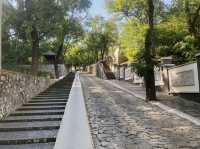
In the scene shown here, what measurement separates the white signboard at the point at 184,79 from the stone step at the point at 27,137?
24.3 feet

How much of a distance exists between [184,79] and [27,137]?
9267 mm

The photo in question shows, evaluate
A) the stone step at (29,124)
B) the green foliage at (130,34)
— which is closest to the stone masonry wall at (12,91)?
the stone step at (29,124)

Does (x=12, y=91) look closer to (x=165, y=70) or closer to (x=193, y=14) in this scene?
(x=165, y=70)

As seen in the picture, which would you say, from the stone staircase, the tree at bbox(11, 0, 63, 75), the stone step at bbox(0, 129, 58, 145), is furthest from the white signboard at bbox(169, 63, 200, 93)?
the stone step at bbox(0, 129, 58, 145)

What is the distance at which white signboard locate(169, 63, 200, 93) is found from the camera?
13.1m

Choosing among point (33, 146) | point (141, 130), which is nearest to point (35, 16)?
point (141, 130)

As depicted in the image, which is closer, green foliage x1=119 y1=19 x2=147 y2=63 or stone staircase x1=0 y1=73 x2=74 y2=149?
stone staircase x1=0 y1=73 x2=74 y2=149

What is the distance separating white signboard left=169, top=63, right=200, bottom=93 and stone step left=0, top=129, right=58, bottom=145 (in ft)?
24.3

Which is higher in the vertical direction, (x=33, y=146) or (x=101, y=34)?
(x=101, y=34)

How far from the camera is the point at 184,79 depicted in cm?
1433

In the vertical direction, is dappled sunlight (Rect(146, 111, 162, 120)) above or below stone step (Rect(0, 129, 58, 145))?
below

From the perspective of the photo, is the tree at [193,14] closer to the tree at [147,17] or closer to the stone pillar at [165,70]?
the tree at [147,17]

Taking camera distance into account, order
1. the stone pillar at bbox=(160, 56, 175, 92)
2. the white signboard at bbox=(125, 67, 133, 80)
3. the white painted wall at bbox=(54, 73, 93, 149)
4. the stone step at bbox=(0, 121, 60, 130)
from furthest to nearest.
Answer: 1. the white signboard at bbox=(125, 67, 133, 80)
2. the stone pillar at bbox=(160, 56, 175, 92)
3. the stone step at bbox=(0, 121, 60, 130)
4. the white painted wall at bbox=(54, 73, 93, 149)

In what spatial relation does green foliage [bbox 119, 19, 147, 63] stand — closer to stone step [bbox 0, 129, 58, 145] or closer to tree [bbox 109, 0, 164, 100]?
tree [bbox 109, 0, 164, 100]
